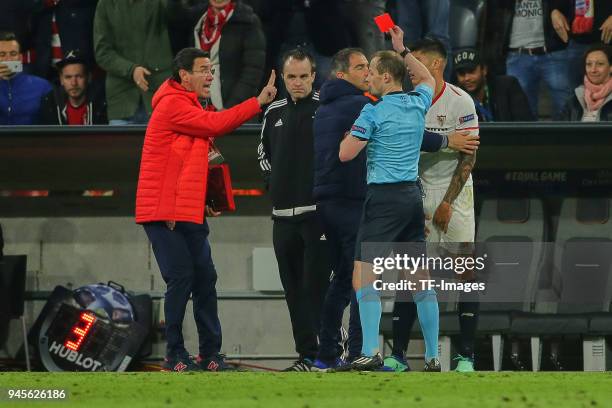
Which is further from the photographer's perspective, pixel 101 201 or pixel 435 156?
pixel 101 201

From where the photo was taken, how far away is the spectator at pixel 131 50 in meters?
10.3

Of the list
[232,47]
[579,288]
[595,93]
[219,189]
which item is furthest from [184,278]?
[579,288]

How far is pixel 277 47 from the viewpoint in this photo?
1062 cm

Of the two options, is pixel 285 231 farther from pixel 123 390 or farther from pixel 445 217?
pixel 123 390

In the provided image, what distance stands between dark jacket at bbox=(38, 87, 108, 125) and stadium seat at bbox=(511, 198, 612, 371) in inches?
144

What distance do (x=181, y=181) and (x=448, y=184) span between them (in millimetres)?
1625

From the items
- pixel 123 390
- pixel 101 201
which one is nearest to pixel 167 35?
pixel 101 201

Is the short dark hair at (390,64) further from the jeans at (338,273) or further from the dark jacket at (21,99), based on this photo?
the dark jacket at (21,99)

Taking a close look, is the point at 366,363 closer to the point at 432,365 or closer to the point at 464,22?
the point at 432,365

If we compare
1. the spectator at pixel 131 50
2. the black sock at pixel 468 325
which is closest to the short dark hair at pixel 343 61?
the black sock at pixel 468 325

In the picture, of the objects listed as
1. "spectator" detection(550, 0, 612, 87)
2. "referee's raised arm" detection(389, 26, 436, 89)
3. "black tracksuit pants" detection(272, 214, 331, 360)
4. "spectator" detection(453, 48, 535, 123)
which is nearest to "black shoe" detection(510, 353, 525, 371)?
"spectator" detection(453, 48, 535, 123)

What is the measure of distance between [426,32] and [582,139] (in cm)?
145

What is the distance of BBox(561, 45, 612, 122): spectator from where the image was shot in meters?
10.0

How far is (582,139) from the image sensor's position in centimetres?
1017
